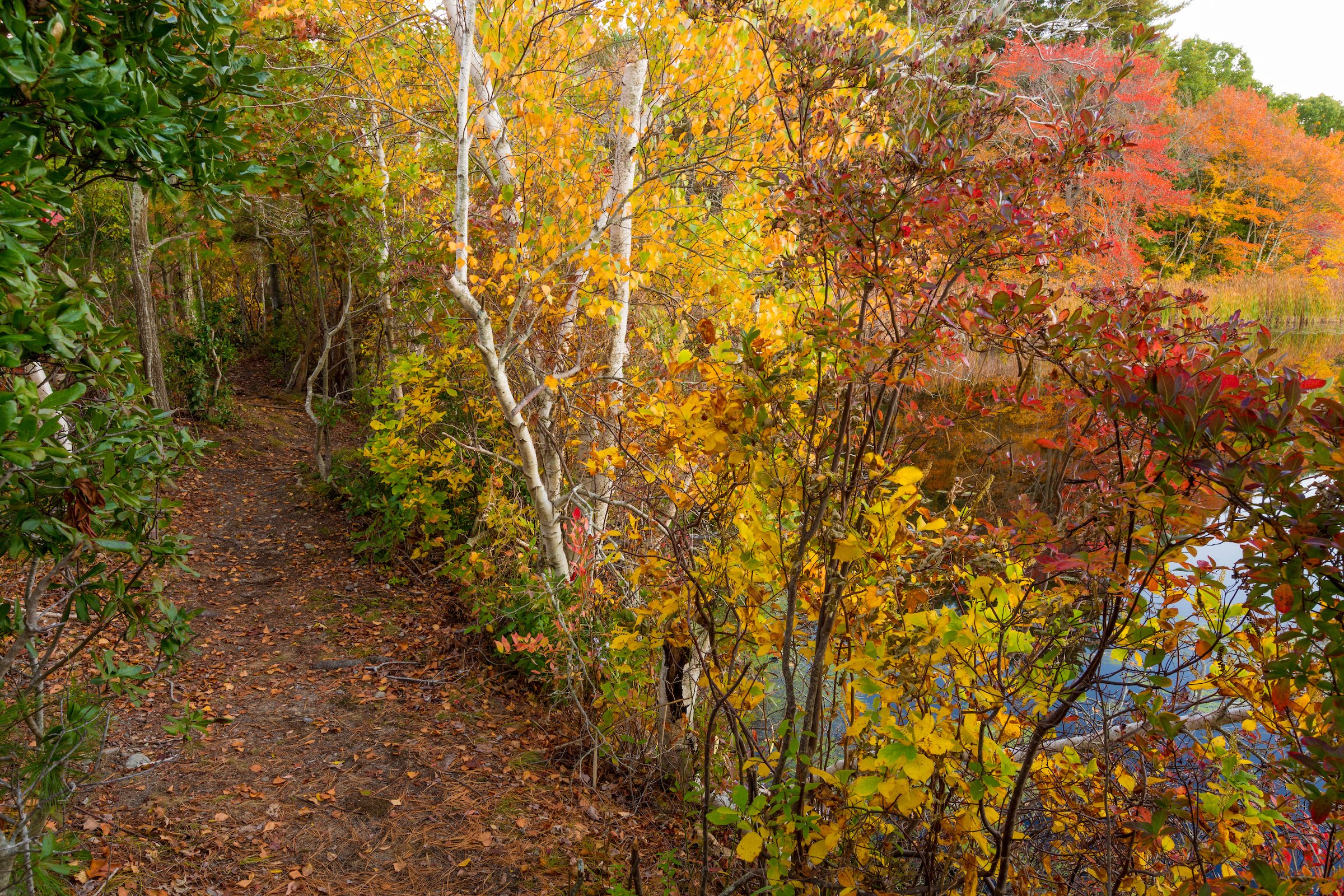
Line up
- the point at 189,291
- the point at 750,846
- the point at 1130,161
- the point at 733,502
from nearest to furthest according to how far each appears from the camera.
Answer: the point at 750,846 → the point at 733,502 → the point at 189,291 → the point at 1130,161

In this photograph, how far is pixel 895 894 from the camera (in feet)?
6.10

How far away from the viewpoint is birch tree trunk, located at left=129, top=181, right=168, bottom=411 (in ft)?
21.1

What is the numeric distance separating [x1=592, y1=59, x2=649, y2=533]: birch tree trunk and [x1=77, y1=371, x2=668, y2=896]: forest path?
1.36 meters

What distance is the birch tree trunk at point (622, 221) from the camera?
405cm

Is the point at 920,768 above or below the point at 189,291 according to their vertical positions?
above

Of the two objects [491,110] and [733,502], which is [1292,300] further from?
[733,502]

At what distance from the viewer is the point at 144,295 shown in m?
6.52

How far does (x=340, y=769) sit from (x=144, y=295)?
5256 millimetres

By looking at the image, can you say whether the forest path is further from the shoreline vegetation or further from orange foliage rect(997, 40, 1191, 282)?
orange foliage rect(997, 40, 1191, 282)

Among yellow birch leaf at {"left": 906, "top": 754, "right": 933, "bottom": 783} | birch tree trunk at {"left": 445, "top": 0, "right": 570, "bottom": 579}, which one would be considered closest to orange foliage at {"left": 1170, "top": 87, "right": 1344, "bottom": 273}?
birch tree trunk at {"left": 445, "top": 0, "right": 570, "bottom": 579}

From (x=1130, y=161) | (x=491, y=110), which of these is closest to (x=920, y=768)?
(x=491, y=110)

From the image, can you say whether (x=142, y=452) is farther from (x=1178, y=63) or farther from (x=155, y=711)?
(x=1178, y=63)

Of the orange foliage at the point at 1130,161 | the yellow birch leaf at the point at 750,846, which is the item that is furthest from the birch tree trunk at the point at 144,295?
the orange foliage at the point at 1130,161

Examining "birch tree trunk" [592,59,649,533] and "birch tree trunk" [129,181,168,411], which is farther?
"birch tree trunk" [129,181,168,411]
